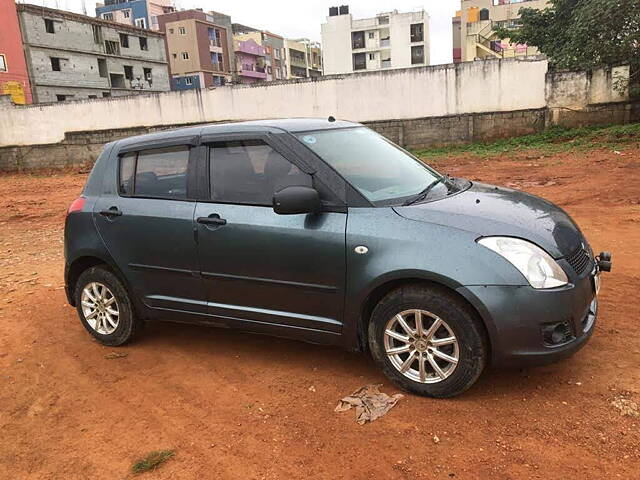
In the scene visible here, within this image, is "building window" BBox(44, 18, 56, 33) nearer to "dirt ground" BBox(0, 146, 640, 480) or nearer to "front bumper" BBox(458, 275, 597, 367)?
"dirt ground" BBox(0, 146, 640, 480)

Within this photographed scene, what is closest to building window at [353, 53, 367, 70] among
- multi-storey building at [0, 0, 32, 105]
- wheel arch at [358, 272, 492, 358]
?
multi-storey building at [0, 0, 32, 105]

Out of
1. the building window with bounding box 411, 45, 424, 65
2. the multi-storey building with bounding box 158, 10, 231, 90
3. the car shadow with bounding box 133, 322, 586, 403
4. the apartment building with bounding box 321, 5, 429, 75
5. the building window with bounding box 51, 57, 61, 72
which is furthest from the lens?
the building window with bounding box 411, 45, 424, 65

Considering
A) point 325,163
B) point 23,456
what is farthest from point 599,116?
point 23,456

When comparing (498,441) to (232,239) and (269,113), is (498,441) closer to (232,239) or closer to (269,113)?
(232,239)

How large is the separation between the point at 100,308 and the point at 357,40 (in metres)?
68.2

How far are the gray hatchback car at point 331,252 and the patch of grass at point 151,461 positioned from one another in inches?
42.6

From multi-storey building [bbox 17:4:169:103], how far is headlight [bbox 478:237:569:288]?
47.1 m

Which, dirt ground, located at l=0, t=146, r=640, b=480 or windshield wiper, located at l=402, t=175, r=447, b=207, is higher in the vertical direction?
windshield wiper, located at l=402, t=175, r=447, b=207

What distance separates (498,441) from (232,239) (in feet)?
6.71

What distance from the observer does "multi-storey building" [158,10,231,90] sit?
209 feet

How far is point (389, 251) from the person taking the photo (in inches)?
126

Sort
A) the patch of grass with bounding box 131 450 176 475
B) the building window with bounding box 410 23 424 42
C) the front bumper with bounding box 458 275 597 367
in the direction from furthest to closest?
the building window with bounding box 410 23 424 42, the front bumper with bounding box 458 275 597 367, the patch of grass with bounding box 131 450 176 475

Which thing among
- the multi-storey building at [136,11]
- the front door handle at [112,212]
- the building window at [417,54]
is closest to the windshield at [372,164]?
the front door handle at [112,212]

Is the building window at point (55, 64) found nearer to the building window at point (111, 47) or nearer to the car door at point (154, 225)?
the building window at point (111, 47)
